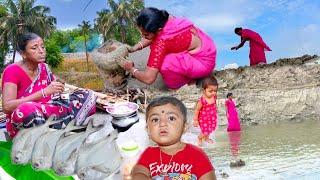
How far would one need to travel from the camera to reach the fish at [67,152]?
269cm

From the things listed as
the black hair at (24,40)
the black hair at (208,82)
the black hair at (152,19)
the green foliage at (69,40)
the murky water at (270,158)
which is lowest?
the murky water at (270,158)

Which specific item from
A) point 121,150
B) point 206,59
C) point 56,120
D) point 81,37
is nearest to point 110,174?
point 121,150

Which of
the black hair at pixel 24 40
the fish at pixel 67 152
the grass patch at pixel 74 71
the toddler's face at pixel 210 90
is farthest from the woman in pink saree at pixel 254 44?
the grass patch at pixel 74 71

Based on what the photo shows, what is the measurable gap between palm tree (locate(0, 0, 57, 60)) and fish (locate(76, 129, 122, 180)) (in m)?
41.9

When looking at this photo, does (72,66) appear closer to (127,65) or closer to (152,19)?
(127,65)

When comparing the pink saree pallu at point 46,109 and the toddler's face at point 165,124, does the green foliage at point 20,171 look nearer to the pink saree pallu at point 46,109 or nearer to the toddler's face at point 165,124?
the pink saree pallu at point 46,109

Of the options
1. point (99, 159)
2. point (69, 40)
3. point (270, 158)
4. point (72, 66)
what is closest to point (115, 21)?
point (72, 66)

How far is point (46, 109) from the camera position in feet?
9.96

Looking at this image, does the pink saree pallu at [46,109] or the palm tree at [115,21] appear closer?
the pink saree pallu at [46,109]

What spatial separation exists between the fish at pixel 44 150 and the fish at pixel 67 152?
20 millimetres

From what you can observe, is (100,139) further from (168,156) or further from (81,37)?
(81,37)

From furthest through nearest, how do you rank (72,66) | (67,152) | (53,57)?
(72,66)
(53,57)
(67,152)

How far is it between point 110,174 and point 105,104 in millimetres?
721

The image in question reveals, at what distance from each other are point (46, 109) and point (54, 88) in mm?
114
